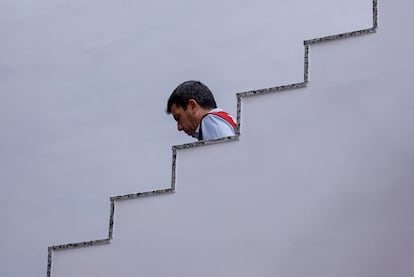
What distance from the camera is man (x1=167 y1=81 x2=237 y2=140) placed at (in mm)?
6250

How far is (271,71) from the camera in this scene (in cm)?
730

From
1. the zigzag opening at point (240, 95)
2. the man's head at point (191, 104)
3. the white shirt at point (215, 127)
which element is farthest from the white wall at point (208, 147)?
the man's head at point (191, 104)

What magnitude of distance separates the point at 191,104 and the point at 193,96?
0.04 m

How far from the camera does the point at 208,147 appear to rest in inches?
238

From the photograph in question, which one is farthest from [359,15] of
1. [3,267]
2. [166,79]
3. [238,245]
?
[3,267]

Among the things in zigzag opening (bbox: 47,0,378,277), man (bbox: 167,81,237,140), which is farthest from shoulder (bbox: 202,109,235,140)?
zigzag opening (bbox: 47,0,378,277)

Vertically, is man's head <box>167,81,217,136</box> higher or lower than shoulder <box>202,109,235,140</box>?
higher

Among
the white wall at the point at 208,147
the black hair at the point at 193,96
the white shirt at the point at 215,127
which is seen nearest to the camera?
the white wall at the point at 208,147

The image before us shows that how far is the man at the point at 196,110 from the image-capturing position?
6250mm

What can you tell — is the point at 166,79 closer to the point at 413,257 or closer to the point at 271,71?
the point at 271,71

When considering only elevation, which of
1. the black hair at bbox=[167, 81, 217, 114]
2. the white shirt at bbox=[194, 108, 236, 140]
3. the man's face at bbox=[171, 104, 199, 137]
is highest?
the black hair at bbox=[167, 81, 217, 114]

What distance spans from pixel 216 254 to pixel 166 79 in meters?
1.90

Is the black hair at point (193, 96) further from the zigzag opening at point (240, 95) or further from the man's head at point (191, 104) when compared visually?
the zigzag opening at point (240, 95)

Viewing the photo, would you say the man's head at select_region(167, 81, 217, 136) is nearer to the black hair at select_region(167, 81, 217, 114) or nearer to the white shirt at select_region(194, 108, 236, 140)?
the black hair at select_region(167, 81, 217, 114)
